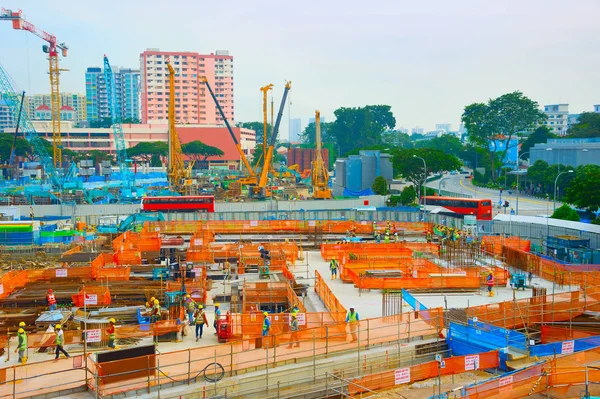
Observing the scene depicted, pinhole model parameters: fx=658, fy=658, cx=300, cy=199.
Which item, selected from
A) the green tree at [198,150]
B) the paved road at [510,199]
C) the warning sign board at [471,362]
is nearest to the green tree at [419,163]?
the paved road at [510,199]

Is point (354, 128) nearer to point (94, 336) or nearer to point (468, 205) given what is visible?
point (468, 205)

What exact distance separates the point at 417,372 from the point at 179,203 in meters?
44.7

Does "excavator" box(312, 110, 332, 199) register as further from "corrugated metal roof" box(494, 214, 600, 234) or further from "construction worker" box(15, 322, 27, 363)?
"construction worker" box(15, 322, 27, 363)

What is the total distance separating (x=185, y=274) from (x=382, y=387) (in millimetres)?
14865

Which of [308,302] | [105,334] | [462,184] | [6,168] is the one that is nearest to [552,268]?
[308,302]

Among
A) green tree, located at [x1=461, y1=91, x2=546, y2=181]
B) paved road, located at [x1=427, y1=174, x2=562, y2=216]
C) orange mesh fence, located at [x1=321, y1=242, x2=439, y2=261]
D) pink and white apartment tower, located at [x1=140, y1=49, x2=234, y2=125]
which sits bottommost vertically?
orange mesh fence, located at [x1=321, y1=242, x2=439, y2=261]

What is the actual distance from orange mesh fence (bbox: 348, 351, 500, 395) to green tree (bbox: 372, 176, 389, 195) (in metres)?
61.0

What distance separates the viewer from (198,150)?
137000 mm


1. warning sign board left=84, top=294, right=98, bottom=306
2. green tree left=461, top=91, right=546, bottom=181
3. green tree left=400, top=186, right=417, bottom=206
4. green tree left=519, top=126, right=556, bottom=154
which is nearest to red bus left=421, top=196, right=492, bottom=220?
green tree left=400, top=186, right=417, bottom=206

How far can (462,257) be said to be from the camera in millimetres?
34531

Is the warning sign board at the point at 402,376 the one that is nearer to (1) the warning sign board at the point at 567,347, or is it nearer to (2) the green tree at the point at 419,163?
(1) the warning sign board at the point at 567,347

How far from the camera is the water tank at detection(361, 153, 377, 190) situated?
87.0 meters

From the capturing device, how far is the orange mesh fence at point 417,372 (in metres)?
16.9

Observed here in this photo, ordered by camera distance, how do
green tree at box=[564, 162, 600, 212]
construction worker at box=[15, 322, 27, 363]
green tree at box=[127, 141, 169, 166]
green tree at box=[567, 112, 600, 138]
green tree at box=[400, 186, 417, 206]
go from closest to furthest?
construction worker at box=[15, 322, 27, 363], green tree at box=[564, 162, 600, 212], green tree at box=[400, 186, 417, 206], green tree at box=[567, 112, 600, 138], green tree at box=[127, 141, 169, 166]
